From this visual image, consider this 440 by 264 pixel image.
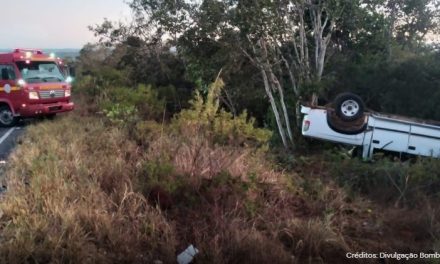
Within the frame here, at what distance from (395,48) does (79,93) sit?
14493 millimetres

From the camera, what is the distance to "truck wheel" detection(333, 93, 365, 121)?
1080 cm

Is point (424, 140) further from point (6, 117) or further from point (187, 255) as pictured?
point (6, 117)

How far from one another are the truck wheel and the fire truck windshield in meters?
9.26

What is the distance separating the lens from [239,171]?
678cm

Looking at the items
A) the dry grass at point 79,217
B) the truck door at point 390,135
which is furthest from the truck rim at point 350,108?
the dry grass at point 79,217

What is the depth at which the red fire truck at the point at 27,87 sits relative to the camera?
14.7 m

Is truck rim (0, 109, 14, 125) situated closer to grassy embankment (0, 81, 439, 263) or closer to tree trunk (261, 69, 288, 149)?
grassy embankment (0, 81, 439, 263)

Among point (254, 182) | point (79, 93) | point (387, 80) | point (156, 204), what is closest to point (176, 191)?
point (156, 204)

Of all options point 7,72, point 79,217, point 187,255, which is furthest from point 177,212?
point 7,72

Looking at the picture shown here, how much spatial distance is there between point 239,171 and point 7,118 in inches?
430

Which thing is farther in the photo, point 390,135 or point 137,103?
point 137,103

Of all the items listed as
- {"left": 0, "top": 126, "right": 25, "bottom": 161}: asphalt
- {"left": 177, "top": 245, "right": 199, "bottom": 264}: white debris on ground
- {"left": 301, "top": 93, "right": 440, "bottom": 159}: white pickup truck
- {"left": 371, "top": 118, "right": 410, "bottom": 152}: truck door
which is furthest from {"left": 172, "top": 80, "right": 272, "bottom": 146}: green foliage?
{"left": 177, "top": 245, "right": 199, "bottom": 264}: white debris on ground

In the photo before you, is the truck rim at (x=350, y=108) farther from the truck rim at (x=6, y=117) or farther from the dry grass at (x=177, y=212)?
the truck rim at (x=6, y=117)

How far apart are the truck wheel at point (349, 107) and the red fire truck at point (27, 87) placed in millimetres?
8953
